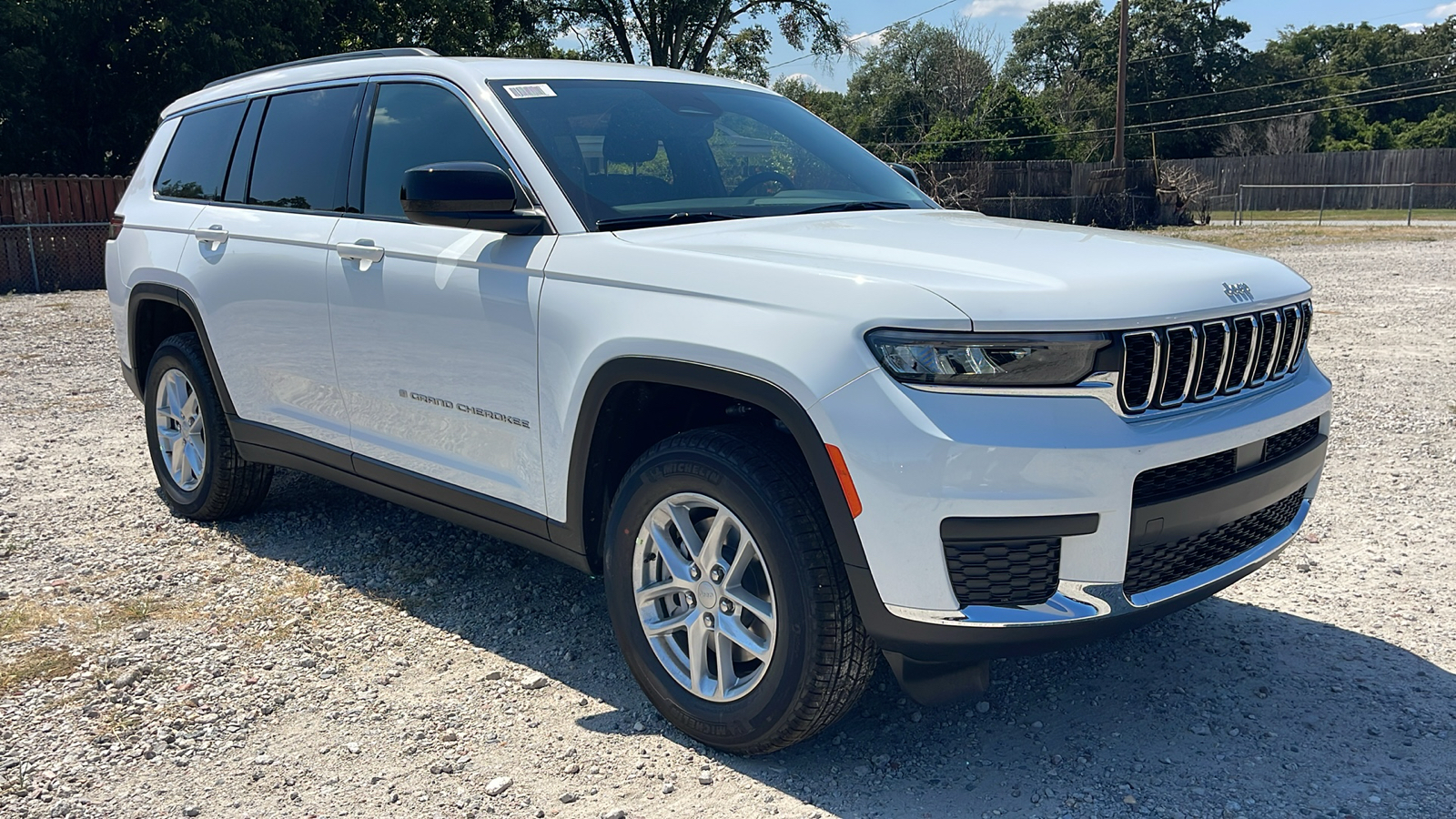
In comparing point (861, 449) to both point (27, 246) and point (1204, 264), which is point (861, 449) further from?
point (27, 246)

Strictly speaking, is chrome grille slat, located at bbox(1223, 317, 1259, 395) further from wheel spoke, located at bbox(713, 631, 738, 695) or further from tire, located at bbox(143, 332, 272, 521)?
tire, located at bbox(143, 332, 272, 521)

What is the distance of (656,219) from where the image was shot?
3.65 metres

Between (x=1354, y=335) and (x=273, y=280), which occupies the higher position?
(x=273, y=280)

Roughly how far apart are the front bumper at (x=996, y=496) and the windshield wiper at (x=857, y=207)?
1.42 m

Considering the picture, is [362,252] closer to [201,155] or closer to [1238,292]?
[201,155]

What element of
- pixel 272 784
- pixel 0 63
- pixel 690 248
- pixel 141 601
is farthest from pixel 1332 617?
pixel 0 63

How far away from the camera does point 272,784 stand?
3.20m

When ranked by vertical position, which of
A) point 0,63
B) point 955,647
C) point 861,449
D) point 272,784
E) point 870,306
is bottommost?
point 272,784

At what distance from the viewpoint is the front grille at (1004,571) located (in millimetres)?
2721

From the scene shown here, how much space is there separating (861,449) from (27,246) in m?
19.7

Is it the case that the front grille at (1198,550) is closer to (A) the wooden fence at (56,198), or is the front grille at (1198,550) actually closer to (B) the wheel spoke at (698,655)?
(B) the wheel spoke at (698,655)

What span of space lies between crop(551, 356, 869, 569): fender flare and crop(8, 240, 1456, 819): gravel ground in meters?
0.65

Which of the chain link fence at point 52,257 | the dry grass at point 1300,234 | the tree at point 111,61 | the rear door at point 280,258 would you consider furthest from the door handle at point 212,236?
the dry grass at point 1300,234

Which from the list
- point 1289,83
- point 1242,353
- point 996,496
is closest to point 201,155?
point 996,496
